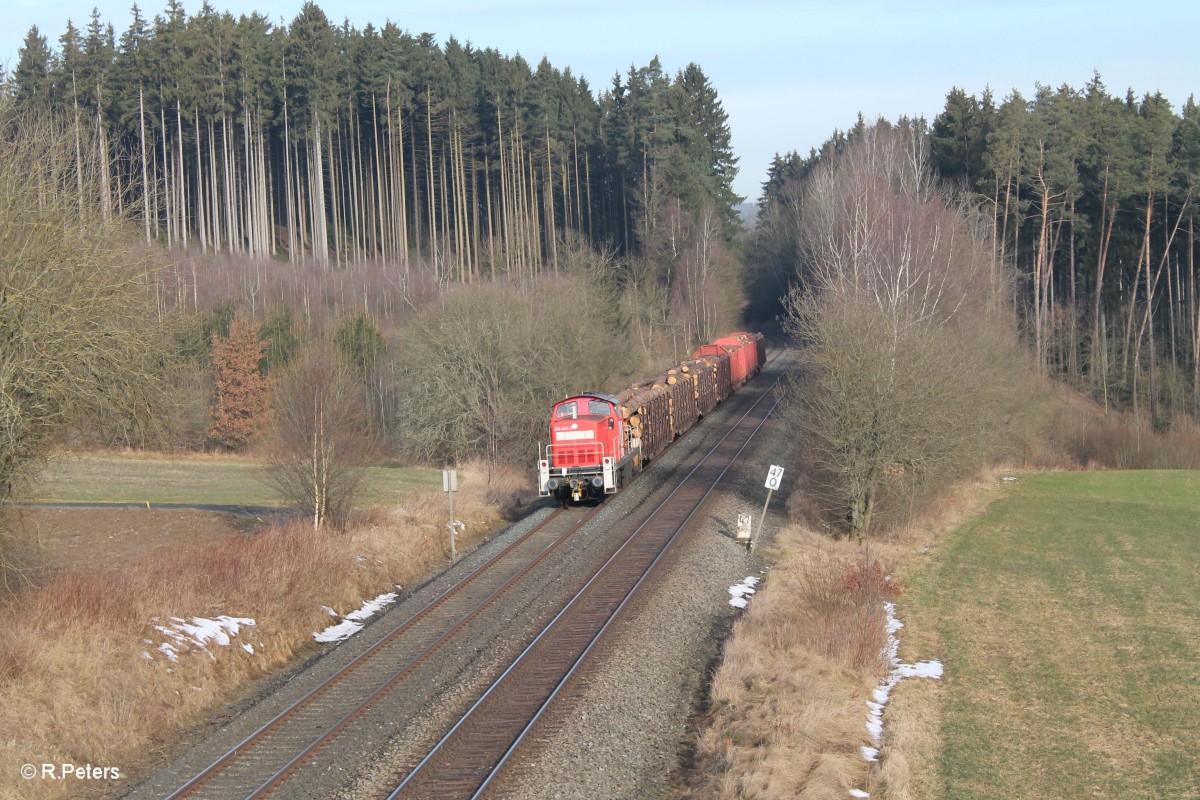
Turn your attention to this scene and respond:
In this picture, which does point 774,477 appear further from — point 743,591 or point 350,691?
point 350,691

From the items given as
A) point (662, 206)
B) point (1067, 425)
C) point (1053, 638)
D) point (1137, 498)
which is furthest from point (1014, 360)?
point (662, 206)

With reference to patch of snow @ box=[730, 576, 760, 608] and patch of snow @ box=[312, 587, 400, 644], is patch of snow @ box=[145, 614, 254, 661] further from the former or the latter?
patch of snow @ box=[730, 576, 760, 608]

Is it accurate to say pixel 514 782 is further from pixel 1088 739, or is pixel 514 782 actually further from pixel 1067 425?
pixel 1067 425

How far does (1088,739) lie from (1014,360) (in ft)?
91.4

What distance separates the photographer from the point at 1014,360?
3919cm

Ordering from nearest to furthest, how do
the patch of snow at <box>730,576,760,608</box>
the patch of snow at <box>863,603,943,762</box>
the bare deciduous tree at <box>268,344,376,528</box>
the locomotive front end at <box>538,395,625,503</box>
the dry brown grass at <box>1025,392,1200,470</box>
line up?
1. the patch of snow at <box>863,603,943,762</box>
2. the patch of snow at <box>730,576,760,608</box>
3. the bare deciduous tree at <box>268,344,376,528</box>
4. the locomotive front end at <box>538,395,625,503</box>
5. the dry brown grass at <box>1025,392,1200,470</box>

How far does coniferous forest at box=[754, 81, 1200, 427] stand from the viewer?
55688mm

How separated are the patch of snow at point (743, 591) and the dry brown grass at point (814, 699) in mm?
366

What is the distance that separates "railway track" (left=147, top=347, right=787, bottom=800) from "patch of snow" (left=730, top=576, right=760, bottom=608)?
5.82 feet

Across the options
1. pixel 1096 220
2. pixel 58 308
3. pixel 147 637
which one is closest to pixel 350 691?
pixel 147 637

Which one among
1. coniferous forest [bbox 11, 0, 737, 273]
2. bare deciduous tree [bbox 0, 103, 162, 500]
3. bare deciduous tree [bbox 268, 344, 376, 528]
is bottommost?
bare deciduous tree [bbox 268, 344, 376, 528]

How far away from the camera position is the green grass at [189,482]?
3281 centimetres

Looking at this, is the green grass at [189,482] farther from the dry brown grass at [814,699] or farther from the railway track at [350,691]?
the dry brown grass at [814,699]

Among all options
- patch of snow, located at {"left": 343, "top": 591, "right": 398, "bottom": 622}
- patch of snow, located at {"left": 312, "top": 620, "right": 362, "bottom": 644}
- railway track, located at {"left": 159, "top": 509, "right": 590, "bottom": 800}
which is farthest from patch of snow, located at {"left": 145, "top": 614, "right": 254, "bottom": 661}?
patch of snow, located at {"left": 343, "top": 591, "right": 398, "bottom": 622}
